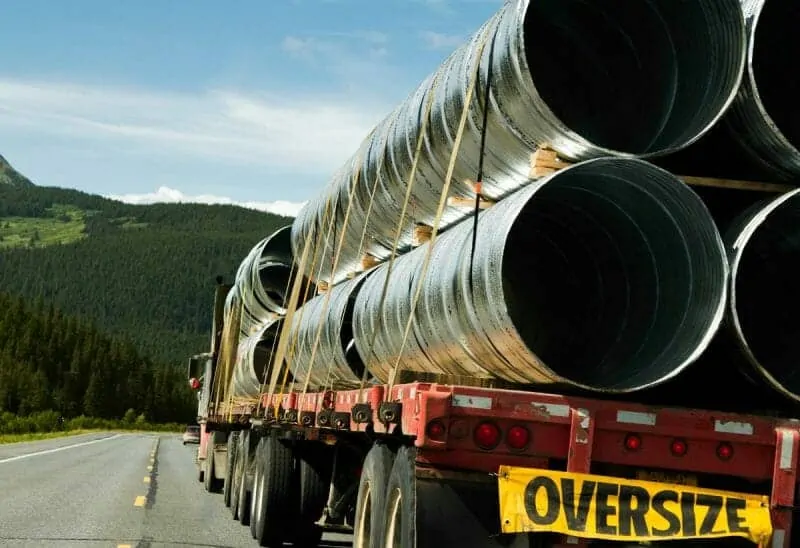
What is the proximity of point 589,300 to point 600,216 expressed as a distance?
655 mm

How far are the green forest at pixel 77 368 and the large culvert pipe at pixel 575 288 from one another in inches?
5377

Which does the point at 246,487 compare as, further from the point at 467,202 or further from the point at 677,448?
the point at 677,448

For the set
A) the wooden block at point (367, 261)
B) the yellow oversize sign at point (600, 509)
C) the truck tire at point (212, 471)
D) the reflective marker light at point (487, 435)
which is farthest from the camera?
the truck tire at point (212, 471)

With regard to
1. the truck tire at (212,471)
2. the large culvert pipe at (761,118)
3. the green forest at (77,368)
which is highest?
the green forest at (77,368)

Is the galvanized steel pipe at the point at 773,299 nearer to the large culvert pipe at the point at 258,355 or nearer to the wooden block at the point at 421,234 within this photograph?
the wooden block at the point at 421,234

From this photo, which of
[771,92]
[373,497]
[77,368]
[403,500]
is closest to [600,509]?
[403,500]

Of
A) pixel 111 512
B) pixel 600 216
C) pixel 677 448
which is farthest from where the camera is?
pixel 111 512

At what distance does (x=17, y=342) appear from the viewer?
5984 inches

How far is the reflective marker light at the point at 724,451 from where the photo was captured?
683 centimetres

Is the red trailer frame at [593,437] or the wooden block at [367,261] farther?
the wooden block at [367,261]

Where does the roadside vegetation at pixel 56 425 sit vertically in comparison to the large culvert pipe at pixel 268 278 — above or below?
below

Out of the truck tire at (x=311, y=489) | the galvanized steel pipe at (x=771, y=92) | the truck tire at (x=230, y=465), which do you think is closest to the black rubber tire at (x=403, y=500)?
the galvanized steel pipe at (x=771, y=92)

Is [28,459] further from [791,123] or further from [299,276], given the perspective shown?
[791,123]

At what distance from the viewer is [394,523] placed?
23.9 feet
